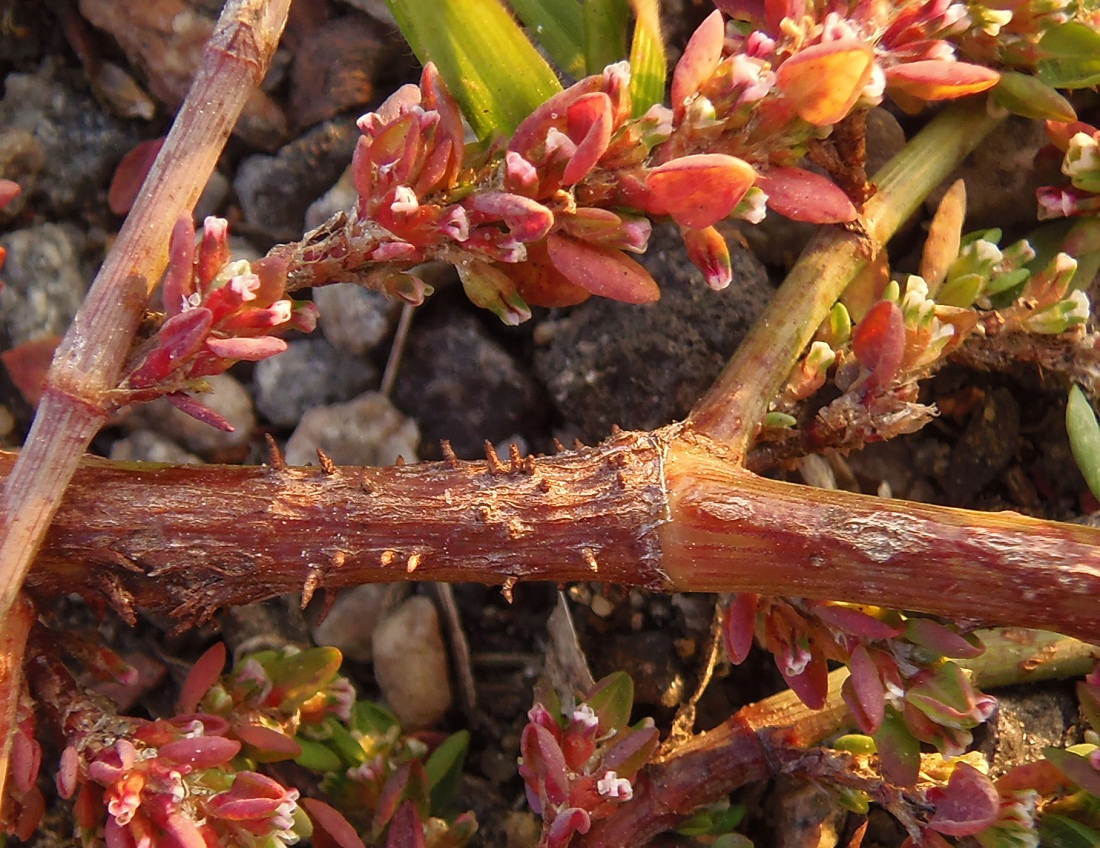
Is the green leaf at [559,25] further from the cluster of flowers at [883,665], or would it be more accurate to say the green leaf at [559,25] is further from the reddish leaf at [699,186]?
the cluster of flowers at [883,665]

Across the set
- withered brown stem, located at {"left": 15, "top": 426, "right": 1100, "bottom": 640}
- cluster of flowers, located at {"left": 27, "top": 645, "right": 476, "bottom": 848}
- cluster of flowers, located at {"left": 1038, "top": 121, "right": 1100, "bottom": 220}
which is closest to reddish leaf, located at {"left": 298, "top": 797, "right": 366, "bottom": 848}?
cluster of flowers, located at {"left": 27, "top": 645, "right": 476, "bottom": 848}

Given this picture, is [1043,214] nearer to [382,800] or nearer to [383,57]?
[383,57]

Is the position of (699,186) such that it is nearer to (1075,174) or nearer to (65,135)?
(1075,174)

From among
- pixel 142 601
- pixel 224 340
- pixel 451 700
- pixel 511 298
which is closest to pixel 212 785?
pixel 142 601

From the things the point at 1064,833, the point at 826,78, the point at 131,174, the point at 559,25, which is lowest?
the point at 1064,833

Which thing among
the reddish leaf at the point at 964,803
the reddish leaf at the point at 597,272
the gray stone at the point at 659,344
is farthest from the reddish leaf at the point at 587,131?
the reddish leaf at the point at 964,803

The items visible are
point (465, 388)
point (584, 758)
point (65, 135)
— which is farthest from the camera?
point (65, 135)

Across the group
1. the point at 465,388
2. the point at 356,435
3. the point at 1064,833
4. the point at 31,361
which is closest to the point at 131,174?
the point at 31,361
